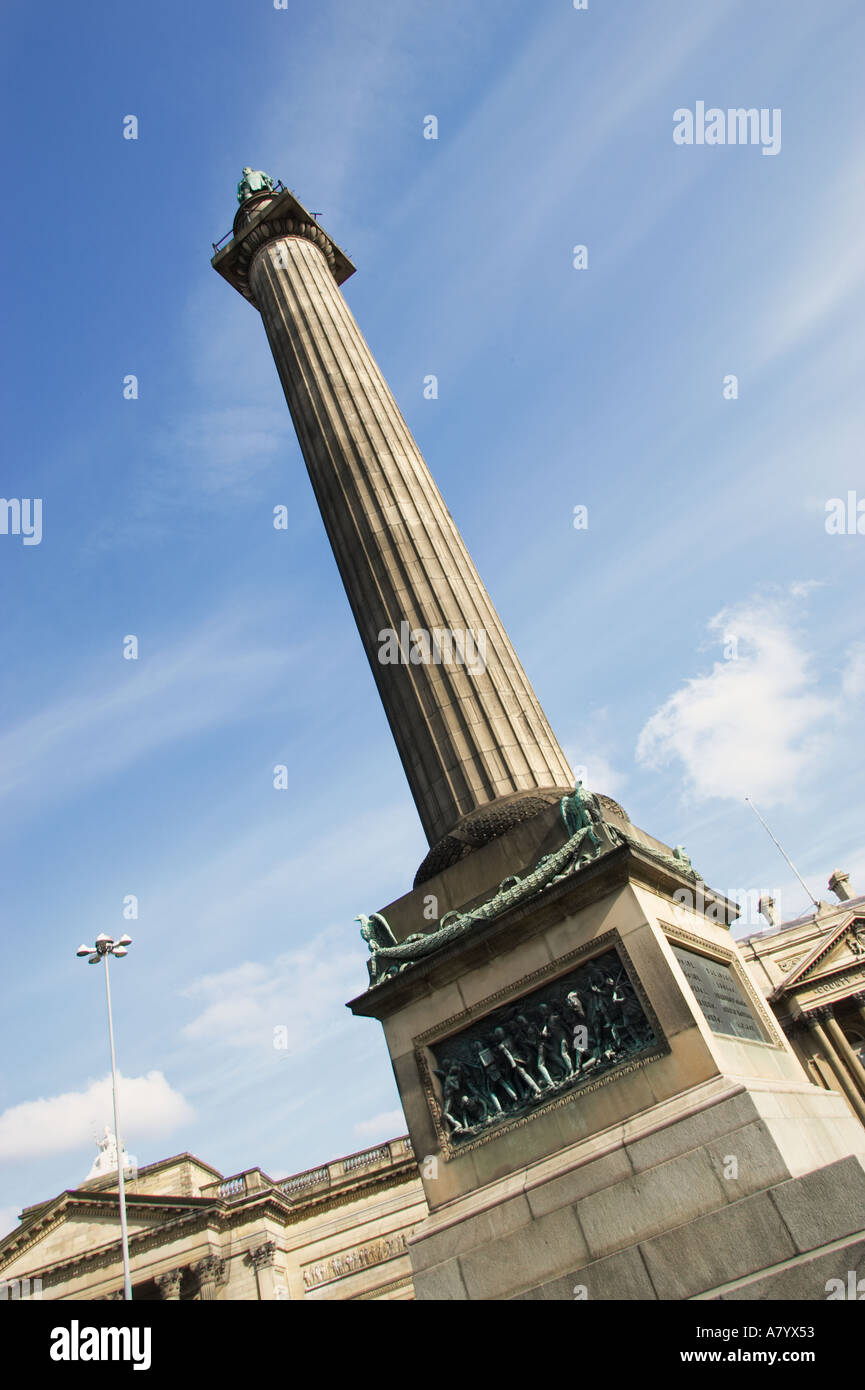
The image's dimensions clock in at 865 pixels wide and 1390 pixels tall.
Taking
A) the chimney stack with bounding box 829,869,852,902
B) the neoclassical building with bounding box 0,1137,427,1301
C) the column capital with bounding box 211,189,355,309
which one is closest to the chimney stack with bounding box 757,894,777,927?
the chimney stack with bounding box 829,869,852,902

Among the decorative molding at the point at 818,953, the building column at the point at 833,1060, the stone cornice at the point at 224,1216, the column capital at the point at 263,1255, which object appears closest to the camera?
the column capital at the point at 263,1255

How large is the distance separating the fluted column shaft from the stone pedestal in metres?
1.84

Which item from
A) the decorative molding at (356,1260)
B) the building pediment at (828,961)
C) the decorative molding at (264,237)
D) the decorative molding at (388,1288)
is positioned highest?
the decorative molding at (264,237)

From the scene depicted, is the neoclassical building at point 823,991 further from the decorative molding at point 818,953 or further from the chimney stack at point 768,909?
the chimney stack at point 768,909

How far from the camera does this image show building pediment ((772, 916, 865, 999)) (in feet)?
166

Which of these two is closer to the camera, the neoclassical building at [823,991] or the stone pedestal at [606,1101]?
the stone pedestal at [606,1101]

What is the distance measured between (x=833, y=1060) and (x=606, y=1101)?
47.2m

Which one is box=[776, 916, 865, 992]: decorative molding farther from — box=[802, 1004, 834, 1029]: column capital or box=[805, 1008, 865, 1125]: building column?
box=[805, 1008, 865, 1125]: building column

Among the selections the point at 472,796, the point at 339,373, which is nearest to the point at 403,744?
the point at 472,796

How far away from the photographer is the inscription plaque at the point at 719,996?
30.7 ft

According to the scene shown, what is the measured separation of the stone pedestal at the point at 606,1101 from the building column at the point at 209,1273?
32.4 metres

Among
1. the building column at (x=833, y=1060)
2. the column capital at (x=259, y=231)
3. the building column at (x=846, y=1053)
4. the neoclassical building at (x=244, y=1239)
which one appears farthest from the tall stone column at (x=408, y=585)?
the building column at (x=846, y=1053)
